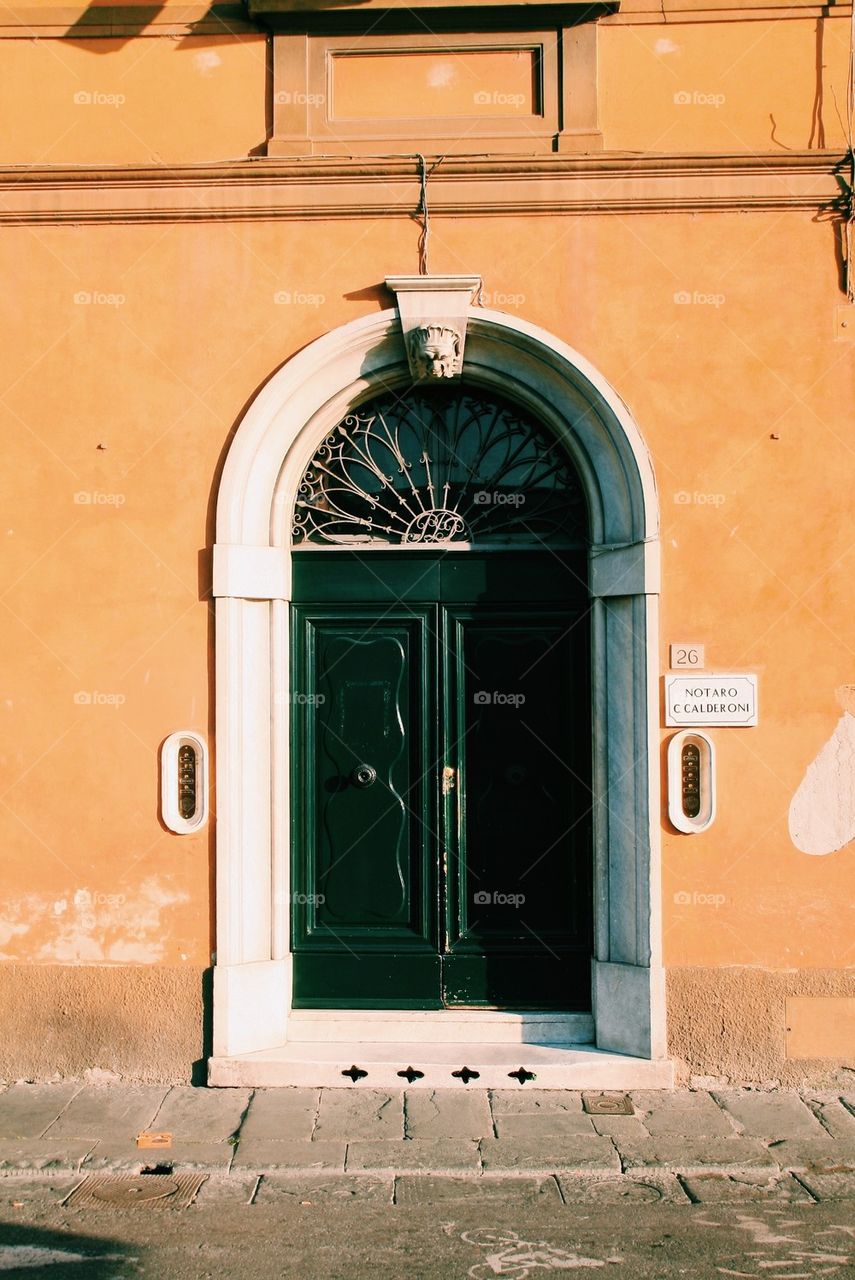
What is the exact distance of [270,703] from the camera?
6.12 meters

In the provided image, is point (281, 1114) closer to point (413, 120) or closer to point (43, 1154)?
point (43, 1154)

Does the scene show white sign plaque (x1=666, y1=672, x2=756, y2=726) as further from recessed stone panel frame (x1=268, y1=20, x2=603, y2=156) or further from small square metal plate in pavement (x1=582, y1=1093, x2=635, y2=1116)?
recessed stone panel frame (x1=268, y1=20, x2=603, y2=156)

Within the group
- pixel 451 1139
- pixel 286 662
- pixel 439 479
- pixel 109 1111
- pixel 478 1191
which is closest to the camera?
pixel 478 1191

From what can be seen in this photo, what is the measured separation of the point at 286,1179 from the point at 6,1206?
1.14m

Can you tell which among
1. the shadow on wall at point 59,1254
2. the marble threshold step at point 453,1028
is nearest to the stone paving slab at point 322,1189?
the shadow on wall at point 59,1254

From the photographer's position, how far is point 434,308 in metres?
5.95

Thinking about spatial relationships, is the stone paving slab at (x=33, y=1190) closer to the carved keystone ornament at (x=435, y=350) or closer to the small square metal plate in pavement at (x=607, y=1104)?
the small square metal plate in pavement at (x=607, y=1104)

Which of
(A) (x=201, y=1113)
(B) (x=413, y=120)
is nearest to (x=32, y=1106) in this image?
(A) (x=201, y=1113)

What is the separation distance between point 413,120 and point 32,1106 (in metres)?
5.44

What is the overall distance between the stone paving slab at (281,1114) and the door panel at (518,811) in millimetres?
1005

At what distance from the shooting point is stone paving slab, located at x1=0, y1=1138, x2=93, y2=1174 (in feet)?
16.1

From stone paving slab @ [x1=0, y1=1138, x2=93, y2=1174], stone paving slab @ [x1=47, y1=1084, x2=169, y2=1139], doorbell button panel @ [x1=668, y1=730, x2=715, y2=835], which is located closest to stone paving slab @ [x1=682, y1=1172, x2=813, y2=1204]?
doorbell button panel @ [x1=668, y1=730, x2=715, y2=835]

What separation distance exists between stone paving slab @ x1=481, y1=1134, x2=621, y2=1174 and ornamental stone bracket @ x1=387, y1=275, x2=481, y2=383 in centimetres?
389

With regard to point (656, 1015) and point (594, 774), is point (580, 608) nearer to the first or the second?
point (594, 774)
